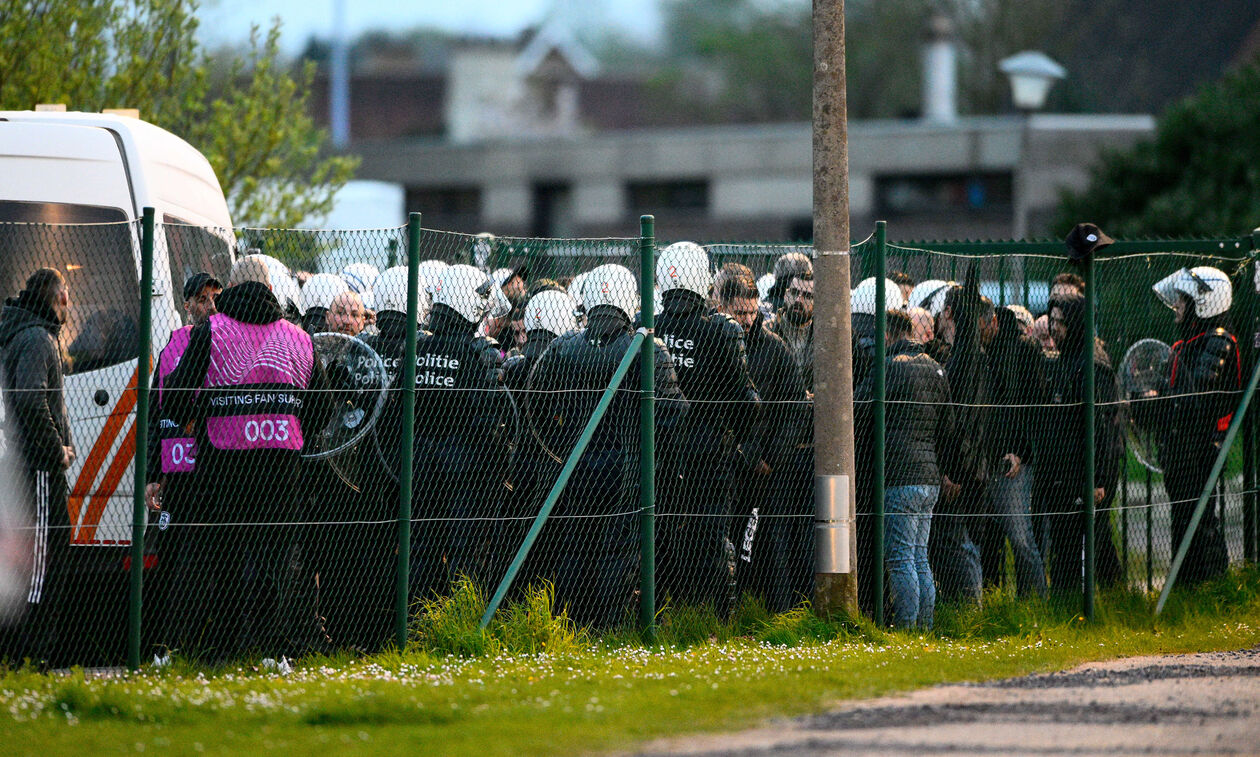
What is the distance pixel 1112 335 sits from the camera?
32.4ft

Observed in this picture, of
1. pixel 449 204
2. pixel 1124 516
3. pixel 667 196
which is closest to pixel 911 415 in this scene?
pixel 1124 516

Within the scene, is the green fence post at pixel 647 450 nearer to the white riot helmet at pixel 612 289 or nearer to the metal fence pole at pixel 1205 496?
the white riot helmet at pixel 612 289

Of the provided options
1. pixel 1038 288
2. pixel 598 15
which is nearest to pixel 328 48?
pixel 598 15

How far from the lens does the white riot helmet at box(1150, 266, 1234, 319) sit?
998cm

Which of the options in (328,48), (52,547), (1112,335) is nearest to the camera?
(52,547)

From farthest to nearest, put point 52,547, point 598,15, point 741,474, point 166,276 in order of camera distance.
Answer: point 598,15
point 741,474
point 166,276
point 52,547

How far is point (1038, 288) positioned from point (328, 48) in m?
70.0

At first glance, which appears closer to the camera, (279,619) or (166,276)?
(279,619)

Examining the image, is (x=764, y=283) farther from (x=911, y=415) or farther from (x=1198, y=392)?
(x=1198, y=392)

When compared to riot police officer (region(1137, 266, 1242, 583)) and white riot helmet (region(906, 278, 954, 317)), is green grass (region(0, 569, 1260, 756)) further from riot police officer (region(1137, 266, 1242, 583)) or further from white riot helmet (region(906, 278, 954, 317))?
white riot helmet (region(906, 278, 954, 317))

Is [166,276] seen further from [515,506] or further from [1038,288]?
[1038,288]

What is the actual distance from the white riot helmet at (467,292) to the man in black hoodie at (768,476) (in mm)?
1323

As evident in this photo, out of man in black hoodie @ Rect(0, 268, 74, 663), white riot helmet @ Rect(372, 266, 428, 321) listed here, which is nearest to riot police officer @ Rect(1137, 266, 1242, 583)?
white riot helmet @ Rect(372, 266, 428, 321)

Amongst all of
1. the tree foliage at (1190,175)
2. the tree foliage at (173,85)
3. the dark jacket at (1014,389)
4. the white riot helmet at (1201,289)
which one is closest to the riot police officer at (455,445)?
the dark jacket at (1014,389)
